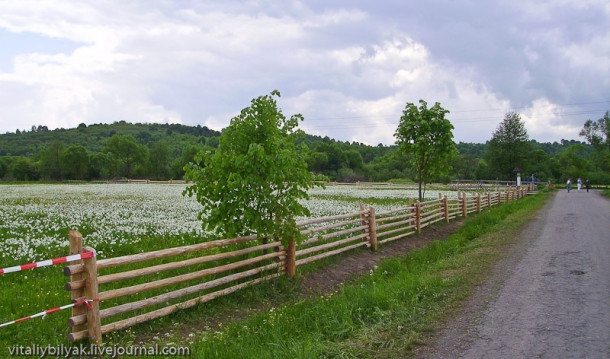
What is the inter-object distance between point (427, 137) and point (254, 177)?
12.7 meters

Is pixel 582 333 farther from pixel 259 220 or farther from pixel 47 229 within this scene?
pixel 47 229

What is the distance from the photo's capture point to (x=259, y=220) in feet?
28.1

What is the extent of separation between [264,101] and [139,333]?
4.78m

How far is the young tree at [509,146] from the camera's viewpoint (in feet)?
260

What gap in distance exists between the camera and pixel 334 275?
10.6 metres

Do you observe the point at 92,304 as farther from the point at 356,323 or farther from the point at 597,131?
the point at 597,131

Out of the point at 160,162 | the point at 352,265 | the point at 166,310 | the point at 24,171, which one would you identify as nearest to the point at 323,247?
the point at 352,265

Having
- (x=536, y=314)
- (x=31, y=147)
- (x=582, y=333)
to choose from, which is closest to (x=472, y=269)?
(x=536, y=314)

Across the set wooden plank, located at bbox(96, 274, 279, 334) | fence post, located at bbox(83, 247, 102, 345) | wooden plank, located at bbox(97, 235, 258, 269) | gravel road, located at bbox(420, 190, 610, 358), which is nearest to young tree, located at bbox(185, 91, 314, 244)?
wooden plank, located at bbox(97, 235, 258, 269)

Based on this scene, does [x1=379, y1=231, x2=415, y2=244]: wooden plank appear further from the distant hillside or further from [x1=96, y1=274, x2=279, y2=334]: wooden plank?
the distant hillside

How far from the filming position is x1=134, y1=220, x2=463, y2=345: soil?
6463 millimetres

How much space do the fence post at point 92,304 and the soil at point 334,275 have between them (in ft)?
1.81

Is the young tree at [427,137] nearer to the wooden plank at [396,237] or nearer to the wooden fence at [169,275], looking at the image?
the wooden plank at [396,237]

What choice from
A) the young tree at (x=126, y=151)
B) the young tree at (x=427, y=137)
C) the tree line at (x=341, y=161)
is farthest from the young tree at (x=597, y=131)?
the young tree at (x=126, y=151)
